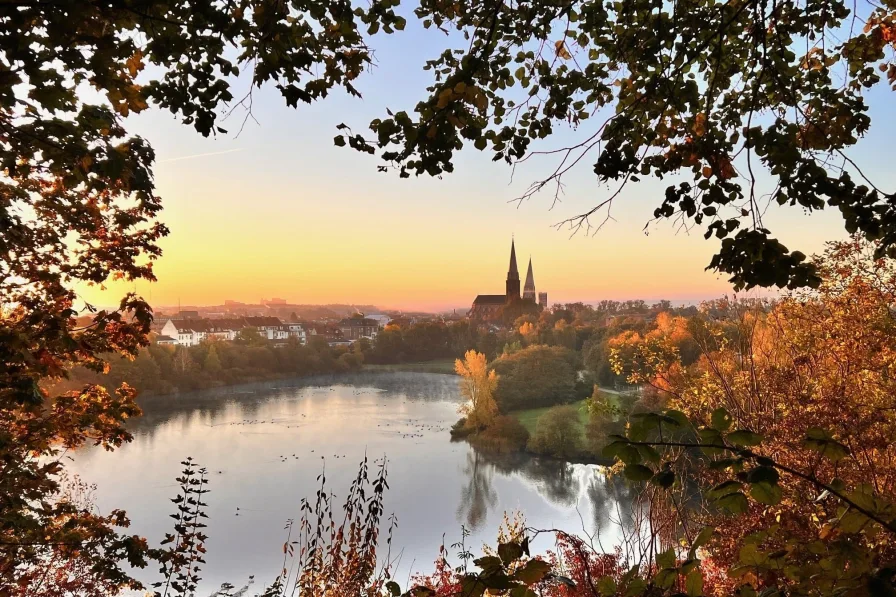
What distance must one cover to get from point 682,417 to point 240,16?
1.54 metres

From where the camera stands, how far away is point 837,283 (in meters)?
4.60

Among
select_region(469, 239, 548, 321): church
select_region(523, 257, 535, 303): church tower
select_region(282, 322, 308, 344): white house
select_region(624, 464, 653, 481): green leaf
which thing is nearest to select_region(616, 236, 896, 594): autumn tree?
select_region(624, 464, 653, 481): green leaf

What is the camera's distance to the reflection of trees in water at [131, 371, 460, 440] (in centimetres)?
2355

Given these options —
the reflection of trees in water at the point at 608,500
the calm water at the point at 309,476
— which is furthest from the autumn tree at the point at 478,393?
the reflection of trees in water at the point at 608,500

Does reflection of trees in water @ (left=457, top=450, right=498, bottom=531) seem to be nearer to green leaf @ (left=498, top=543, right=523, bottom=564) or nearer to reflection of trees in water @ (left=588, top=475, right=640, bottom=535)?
reflection of trees in water @ (left=588, top=475, right=640, bottom=535)

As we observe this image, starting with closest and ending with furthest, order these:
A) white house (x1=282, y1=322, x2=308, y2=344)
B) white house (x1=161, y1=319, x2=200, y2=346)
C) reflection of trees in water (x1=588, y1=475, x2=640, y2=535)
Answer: reflection of trees in water (x1=588, y1=475, x2=640, y2=535)
white house (x1=161, y1=319, x2=200, y2=346)
white house (x1=282, y1=322, x2=308, y2=344)

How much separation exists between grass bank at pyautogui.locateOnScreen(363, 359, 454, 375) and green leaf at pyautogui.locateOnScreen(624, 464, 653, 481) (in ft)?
135

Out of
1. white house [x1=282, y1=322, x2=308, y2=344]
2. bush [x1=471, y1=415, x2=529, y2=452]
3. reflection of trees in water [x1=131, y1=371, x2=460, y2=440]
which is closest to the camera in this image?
bush [x1=471, y1=415, x2=529, y2=452]

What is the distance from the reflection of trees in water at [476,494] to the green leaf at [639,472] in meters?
13.5

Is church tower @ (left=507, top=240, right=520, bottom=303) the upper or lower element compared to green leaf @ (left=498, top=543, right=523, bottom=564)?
upper

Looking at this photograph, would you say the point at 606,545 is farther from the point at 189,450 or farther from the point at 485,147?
the point at 189,450

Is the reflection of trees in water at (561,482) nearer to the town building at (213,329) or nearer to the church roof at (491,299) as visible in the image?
the town building at (213,329)

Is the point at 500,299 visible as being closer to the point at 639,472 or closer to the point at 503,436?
the point at 503,436

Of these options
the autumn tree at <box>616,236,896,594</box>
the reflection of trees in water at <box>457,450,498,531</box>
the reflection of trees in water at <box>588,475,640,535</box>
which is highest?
the autumn tree at <box>616,236,896,594</box>
